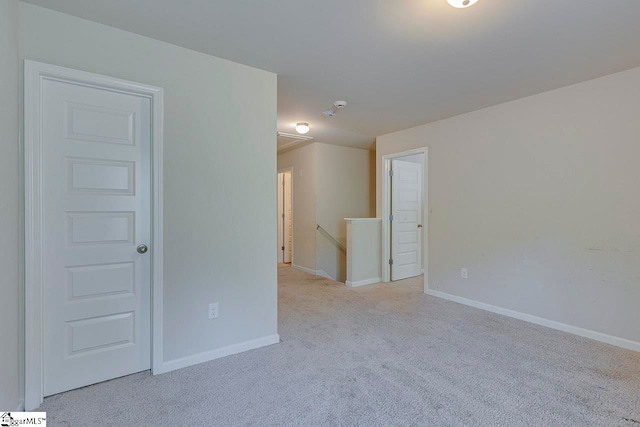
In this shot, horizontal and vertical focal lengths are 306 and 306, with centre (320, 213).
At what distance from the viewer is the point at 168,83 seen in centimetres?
217

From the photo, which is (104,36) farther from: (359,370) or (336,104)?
(359,370)

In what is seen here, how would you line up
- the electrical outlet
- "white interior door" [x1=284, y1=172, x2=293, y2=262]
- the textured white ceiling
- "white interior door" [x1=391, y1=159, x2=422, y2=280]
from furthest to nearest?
"white interior door" [x1=284, y1=172, x2=293, y2=262]
"white interior door" [x1=391, y1=159, x2=422, y2=280]
the electrical outlet
the textured white ceiling

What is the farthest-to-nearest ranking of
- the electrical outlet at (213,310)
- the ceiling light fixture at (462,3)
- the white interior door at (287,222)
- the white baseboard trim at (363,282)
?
1. the white interior door at (287,222)
2. the white baseboard trim at (363,282)
3. the electrical outlet at (213,310)
4. the ceiling light fixture at (462,3)

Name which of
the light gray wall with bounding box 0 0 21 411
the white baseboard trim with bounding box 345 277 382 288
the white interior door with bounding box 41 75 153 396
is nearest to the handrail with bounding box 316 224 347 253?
the white baseboard trim with bounding box 345 277 382 288

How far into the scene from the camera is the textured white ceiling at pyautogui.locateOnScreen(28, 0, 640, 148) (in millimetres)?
1771

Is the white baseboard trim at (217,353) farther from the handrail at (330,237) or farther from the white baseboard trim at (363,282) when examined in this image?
the handrail at (330,237)

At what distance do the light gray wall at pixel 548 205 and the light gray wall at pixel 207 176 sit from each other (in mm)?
2429

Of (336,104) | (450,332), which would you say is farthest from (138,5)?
(450,332)

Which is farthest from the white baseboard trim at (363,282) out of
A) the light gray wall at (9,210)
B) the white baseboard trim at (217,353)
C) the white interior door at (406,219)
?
the light gray wall at (9,210)

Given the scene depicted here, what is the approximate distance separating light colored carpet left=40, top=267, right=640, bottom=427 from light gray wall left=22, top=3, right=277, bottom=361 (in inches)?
14.0

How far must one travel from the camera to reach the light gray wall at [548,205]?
2.59 metres

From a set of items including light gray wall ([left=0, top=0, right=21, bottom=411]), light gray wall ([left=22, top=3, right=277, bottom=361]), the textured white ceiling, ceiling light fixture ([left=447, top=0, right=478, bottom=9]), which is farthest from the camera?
light gray wall ([left=22, top=3, right=277, bottom=361])

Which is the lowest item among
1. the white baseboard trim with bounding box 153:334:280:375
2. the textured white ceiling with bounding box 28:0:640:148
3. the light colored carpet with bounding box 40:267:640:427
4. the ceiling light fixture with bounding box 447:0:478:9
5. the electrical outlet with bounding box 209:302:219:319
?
the light colored carpet with bounding box 40:267:640:427

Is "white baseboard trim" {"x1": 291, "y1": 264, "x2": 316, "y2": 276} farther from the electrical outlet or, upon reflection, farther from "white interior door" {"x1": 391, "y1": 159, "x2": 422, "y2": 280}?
the electrical outlet
